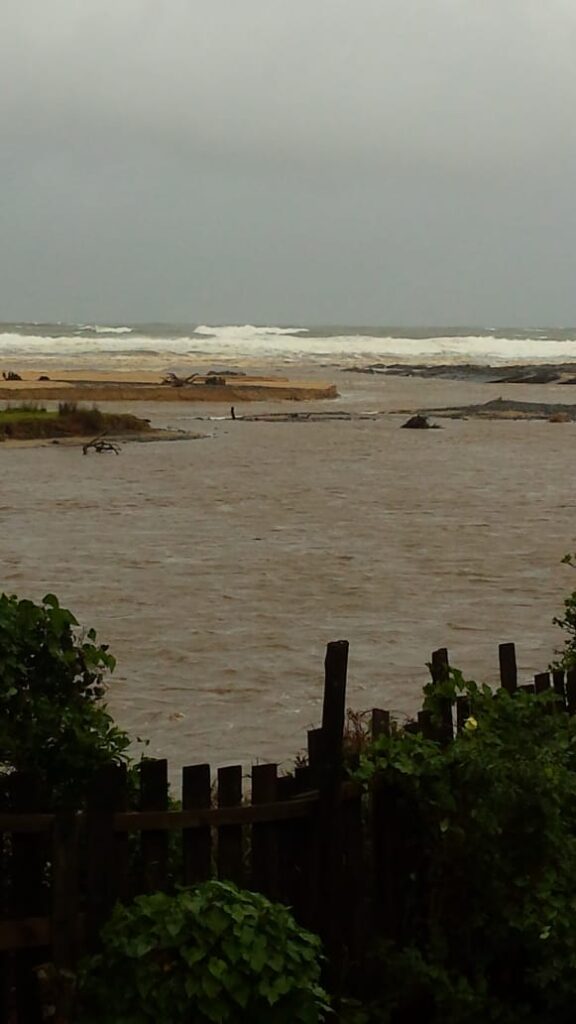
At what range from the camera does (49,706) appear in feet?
16.2

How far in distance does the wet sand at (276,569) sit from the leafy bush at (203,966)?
15.5ft

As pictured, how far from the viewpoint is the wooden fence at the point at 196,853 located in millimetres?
4582

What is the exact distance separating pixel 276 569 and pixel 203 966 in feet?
42.1

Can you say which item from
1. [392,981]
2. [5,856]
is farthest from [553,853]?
→ [5,856]

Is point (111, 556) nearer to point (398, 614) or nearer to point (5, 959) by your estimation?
point (398, 614)

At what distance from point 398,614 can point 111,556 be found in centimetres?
503

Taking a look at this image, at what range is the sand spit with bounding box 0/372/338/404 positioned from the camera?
186 feet

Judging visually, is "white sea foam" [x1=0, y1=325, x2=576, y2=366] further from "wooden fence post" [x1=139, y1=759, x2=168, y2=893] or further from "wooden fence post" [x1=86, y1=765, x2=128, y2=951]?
"wooden fence post" [x1=86, y1=765, x2=128, y2=951]

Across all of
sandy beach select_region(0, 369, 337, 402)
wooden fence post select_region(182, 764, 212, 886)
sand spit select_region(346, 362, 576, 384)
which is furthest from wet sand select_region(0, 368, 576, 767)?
sand spit select_region(346, 362, 576, 384)

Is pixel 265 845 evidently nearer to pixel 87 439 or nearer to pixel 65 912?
pixel 65 912

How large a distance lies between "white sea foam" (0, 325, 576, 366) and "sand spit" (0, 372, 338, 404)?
3005 centimetres

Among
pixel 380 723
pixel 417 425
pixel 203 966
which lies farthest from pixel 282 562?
pixel 417 425

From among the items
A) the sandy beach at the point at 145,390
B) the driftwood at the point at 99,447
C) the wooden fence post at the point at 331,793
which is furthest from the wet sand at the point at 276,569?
the sandy beach at the point at 145,390

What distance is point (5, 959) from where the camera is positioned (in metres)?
4.62
